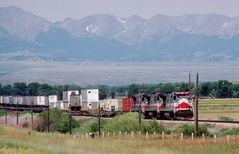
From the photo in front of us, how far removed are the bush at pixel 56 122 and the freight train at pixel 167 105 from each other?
1297 centimetres

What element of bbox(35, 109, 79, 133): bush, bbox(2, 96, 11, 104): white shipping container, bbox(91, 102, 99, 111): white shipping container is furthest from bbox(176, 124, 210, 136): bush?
bbox(2, 96, 11, 104): white shipping container

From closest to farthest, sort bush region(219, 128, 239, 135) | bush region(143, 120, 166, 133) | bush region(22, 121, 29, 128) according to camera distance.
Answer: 1. bush region(219, 128, 239, 135)
2. bush region(143, 120, 166, 133)
3. bush region(22, 121, 29, 128)

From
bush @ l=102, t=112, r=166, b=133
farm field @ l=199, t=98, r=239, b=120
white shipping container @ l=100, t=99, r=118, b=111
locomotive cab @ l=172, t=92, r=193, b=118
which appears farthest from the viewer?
white shipping container @ l=100, t=99, r=118, b=111

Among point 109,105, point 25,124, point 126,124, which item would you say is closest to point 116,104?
point 109,105

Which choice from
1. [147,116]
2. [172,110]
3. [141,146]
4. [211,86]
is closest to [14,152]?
[141,146]

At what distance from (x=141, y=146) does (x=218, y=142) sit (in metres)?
5.76

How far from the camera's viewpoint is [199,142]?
49.5m

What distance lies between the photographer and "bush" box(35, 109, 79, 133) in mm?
92456

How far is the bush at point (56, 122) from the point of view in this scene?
92.5m

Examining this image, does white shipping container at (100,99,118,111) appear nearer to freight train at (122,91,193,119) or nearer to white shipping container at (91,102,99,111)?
white shipping container at (91,102,99,111)

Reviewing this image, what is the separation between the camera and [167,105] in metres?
76.2

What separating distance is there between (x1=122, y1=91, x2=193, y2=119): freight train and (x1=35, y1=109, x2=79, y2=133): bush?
13.0 m

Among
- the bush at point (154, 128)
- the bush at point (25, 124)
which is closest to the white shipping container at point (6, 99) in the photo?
the bush at point (25, 124)

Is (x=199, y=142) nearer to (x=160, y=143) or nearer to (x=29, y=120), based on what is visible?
(x=160, y=143)
